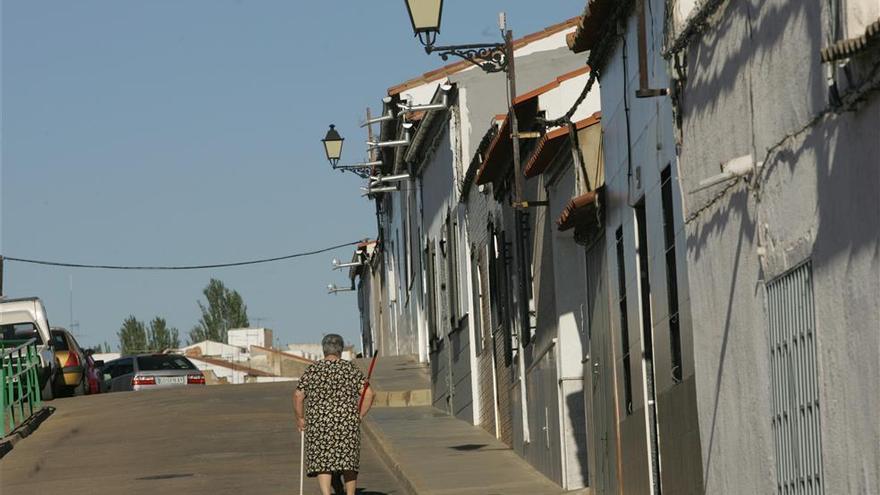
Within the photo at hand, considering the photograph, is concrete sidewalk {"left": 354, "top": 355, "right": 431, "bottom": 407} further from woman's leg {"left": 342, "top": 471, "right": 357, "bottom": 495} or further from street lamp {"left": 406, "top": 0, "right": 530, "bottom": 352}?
woman's leg {"left": 342, "top": 471, "right": 357, "bottom": 495}

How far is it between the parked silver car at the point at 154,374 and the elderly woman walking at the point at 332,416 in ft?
72.3

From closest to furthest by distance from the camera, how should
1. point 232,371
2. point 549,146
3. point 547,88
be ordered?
point 549,146 < point 547,88 < point 232,371

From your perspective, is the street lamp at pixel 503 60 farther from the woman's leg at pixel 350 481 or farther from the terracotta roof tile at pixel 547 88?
the woman's leg at pixel 350 481

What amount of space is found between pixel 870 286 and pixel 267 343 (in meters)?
88.8

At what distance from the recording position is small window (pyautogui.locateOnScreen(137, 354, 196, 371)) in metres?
39.0

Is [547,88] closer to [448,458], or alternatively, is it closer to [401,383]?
[448,458]

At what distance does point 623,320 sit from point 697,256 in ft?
10.3

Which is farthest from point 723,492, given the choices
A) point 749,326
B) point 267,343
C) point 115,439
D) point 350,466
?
point 267,343

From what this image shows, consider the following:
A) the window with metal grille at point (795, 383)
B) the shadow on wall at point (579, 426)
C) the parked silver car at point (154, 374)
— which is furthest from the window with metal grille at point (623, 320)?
the parked silver car at point (154, 374)

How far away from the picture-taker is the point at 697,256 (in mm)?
10219

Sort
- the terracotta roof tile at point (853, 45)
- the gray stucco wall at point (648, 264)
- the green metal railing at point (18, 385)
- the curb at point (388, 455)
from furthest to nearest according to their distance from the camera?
the green metal railing at point (18, 385)
the curb at point (388, 455)
the gray stucco wall at point (648, 264)
the terracotta roof tile at point (853, 45)

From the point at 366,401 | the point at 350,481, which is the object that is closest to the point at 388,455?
the point at 366,401

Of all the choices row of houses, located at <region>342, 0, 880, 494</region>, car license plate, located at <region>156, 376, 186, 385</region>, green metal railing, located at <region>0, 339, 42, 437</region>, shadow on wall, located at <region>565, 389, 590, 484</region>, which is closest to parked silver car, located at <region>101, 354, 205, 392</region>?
car license plate, located at <region>156, 376, 186, 385</region>

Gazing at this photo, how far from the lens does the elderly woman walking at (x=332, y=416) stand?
15.2 metres
